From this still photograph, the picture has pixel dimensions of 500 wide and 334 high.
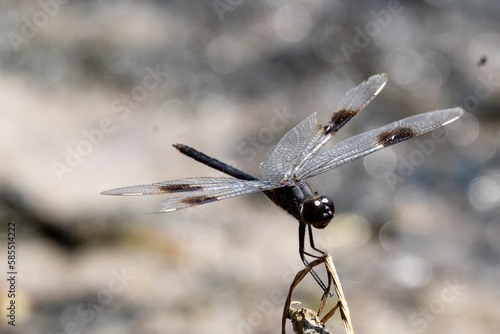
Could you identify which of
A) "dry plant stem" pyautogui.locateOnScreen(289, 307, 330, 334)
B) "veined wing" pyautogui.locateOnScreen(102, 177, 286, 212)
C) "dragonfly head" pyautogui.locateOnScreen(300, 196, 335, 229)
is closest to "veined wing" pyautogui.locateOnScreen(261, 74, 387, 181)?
"veined wing" pyautogui.locateOnScreen(102, 177, 286, 212)

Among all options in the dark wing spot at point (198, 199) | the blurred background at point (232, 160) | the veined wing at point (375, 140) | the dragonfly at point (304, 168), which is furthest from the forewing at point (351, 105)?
the blurred background at point (232, 160)

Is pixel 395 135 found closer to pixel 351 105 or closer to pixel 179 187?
pixel 351 105

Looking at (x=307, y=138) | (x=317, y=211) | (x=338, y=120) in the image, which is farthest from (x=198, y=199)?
(x=338, y=120)

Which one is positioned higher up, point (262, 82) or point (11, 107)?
point (262, 82)

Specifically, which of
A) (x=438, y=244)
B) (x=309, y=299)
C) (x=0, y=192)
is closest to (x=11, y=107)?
(x=0, y=192)

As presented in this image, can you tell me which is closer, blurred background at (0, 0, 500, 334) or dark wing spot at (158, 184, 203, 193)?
dark wing spot at (158, 184, 203, 193)

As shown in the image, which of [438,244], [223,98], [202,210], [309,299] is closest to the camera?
[309,299]

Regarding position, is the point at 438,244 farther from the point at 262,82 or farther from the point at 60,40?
the point at 60,40

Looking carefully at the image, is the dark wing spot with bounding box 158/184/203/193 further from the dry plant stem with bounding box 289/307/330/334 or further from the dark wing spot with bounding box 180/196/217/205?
the dry plant stem with bounding box 289/307/330/334
